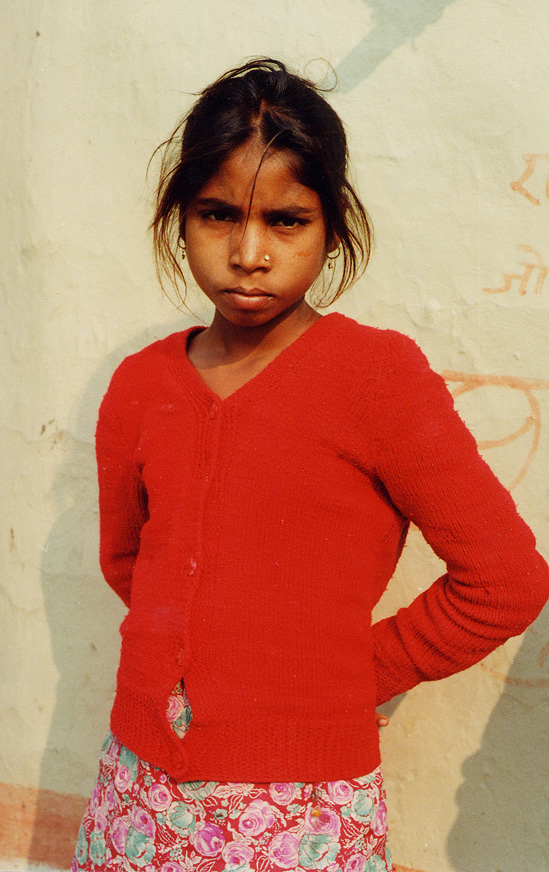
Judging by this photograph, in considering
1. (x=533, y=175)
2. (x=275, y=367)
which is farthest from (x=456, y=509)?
(x=533, y=175)

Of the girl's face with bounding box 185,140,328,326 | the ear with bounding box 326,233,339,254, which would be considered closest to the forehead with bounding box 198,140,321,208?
the girl's face with bounding box 185,140,328,326

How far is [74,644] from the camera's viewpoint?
2.25m

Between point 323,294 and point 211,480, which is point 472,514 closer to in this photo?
point 211,480

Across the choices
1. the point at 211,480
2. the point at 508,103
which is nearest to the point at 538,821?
the point at 211,480

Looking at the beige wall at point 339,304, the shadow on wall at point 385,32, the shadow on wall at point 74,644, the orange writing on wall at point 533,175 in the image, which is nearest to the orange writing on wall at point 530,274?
the beige wall at point 339,304

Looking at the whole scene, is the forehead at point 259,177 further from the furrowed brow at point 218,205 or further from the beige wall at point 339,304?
the beige wall at point 339,304

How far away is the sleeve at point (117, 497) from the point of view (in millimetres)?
1499

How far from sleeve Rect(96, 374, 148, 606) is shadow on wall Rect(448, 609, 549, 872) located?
0.87 meters

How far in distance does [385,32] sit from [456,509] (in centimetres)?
123

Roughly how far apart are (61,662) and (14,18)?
5.80 feet

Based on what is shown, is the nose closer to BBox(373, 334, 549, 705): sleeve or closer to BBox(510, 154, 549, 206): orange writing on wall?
BBox(373, 334, 549, 705): sleeve

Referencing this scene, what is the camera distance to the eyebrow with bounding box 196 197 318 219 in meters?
1.24

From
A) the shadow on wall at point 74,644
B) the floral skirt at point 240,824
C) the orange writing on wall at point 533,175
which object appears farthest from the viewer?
the shadow on wall at point 74,644

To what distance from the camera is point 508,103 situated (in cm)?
177
